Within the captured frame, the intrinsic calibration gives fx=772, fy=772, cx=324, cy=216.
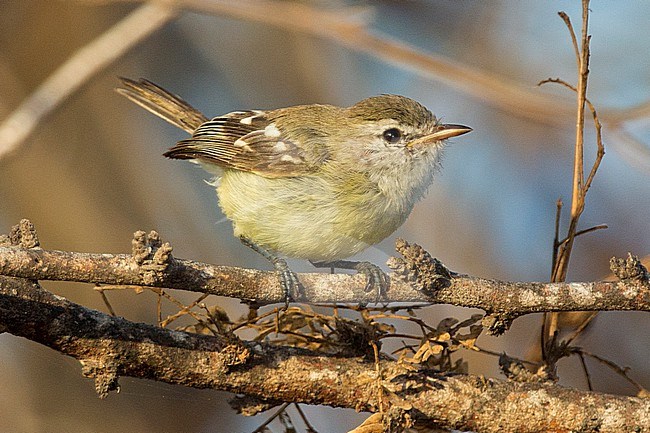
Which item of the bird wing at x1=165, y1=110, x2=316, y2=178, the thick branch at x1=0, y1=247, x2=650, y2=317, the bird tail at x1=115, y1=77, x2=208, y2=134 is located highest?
the bird tail at x1=115, y1=77, x2=208, y2=134

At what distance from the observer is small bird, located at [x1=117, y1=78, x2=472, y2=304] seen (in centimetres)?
276

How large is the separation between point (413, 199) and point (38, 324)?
1.42 meters

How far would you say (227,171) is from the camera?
3.33 meters

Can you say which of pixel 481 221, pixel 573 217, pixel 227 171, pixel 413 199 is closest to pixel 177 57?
pixel 227 171

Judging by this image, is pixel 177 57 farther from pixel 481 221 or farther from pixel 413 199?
pixel 413 199

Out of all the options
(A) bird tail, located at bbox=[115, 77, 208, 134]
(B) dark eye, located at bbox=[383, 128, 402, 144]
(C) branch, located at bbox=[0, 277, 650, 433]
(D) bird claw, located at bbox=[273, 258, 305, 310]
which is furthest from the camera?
(A) bird tail, located at bbox=[115, 77, 208, 134]

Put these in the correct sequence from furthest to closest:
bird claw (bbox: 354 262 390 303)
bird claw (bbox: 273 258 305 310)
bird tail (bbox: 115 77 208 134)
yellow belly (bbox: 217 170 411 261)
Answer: bird tail (bbox: 115 77 208 134), yellow belly (bbox: 217 170 411 261), bird claw (bbox: 354 262 390 303), bird claw (bbox: 273 258 305 310)

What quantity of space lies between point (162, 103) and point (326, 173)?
1.23 metres

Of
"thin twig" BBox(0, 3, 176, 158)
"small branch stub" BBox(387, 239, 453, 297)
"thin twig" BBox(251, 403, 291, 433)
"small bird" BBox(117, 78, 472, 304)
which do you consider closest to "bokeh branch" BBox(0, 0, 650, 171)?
"thin twig" BBox(0, 3, 176, 158)

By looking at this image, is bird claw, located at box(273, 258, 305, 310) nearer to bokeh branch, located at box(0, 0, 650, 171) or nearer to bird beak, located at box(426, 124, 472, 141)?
bird beak, located at box(426, 124, 472, 141)

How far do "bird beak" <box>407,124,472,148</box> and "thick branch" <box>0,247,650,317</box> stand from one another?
0.87 metres

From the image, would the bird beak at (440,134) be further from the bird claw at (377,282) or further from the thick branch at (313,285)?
the thick branch at (313,285)

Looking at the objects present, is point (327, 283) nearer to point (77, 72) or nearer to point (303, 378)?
point (303, 378)

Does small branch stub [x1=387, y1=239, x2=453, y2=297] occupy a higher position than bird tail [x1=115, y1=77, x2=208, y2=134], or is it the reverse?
bird tail [x1=115, y1=77, x2=208, y2=134]
